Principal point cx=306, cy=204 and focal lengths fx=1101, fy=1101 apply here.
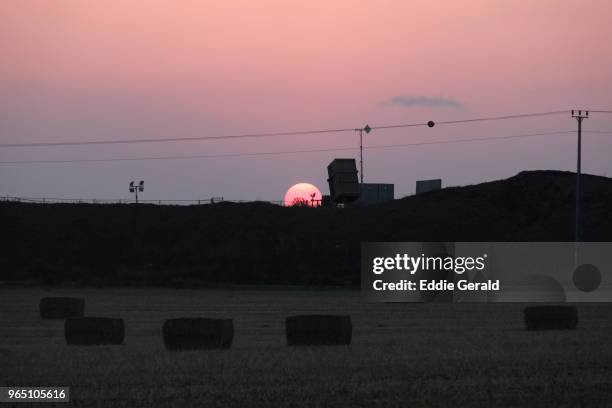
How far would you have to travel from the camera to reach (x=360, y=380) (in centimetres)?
2112

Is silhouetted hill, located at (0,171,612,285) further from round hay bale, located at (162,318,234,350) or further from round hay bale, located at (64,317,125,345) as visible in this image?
round hay bale, located at (162,318,234,350)

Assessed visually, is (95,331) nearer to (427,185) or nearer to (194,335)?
(194,335)

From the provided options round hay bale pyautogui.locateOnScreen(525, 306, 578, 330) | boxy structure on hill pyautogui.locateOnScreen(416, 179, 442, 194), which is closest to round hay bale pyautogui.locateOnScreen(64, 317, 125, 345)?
round hay bale pyautogui.locateOnScreen(525, 306, 578, 330)

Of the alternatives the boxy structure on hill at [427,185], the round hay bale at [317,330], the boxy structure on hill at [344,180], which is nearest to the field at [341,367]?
the round hay bale at [317,330]

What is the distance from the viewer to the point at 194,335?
27.8 metres

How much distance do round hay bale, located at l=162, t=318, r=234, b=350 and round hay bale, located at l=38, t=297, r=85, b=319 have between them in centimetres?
1537

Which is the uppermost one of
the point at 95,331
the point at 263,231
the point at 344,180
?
the point at 344,180

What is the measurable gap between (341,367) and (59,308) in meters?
21.6

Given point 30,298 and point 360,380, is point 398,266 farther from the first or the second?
point 360,380

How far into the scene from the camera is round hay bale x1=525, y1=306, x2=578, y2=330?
35.6 metres

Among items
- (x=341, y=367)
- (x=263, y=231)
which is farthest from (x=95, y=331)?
(x=263, y=231)

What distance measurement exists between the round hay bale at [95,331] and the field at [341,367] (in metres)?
0.56

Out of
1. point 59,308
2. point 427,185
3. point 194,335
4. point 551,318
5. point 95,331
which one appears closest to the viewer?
point 194,335

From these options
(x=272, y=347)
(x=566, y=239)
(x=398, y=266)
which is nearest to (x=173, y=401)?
(x=272, y=347)
